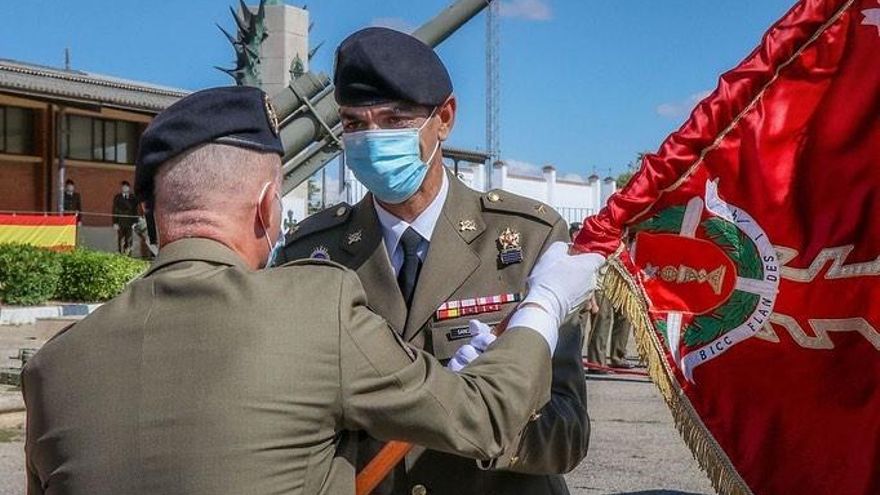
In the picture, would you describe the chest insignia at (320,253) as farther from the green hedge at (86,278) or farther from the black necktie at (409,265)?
the green hedge at (86,278)

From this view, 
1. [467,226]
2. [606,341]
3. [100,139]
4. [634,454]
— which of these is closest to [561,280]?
[467,226]

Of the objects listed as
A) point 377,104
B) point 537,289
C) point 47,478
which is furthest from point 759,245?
point 47,478

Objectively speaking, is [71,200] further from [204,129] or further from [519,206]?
[204,129]

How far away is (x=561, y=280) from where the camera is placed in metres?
2.05

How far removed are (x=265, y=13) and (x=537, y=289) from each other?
1846cm

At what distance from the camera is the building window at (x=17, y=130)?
2100cm

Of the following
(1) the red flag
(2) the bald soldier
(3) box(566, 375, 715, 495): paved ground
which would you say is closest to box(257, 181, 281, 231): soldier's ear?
(2) the bald soldier

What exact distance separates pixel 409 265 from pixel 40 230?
1535 centimetres

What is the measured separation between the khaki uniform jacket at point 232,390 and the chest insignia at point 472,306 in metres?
0.53

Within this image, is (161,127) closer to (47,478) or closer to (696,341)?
(47,478)

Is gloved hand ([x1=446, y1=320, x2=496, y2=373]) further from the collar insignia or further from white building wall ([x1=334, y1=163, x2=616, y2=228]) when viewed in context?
white building wall ([x1=334, y1=163, x2=616, y2=228])

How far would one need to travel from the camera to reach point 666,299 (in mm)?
2539

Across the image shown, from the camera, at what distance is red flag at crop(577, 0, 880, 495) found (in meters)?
2.38

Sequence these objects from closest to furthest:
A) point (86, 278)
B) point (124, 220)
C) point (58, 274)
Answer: point (58, 274) < point (86, 278) < point (124, 220)
